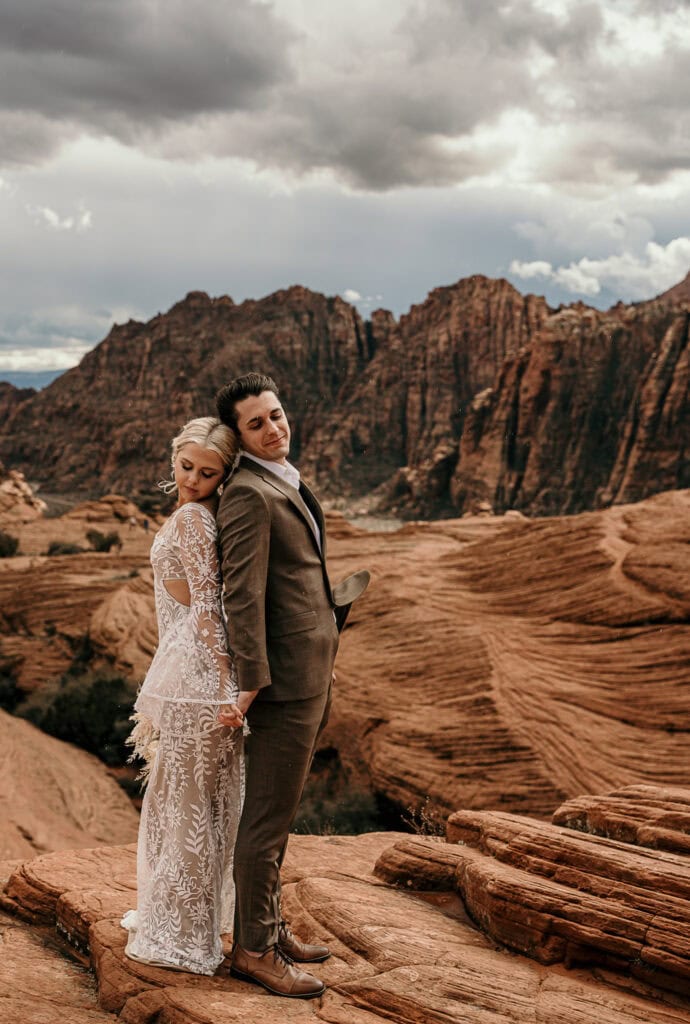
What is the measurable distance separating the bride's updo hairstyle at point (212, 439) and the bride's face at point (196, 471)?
18 mm

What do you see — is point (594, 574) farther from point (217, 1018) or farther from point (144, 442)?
point (144, 442)

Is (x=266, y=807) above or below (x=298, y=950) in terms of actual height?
above

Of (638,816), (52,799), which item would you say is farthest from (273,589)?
(52,799)

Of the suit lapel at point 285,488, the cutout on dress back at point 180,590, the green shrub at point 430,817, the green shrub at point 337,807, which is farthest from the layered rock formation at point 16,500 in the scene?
the suit lapel at point 285,488

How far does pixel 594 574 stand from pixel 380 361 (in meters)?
113

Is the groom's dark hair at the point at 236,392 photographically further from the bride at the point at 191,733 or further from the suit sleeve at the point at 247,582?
the suit sleeve at the point at 247,582

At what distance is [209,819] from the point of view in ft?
12.4

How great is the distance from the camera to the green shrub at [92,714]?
13.8 m

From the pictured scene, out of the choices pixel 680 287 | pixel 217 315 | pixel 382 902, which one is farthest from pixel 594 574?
pixel 217 315

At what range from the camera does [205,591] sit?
362cm

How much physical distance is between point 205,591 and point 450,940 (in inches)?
78.0

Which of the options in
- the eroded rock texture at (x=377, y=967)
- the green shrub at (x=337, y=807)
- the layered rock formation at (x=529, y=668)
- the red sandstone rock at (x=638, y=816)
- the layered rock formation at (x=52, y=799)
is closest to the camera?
the eroded rock texture at (x=377, y=967)

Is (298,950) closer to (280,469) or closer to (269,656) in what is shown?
(269,656)

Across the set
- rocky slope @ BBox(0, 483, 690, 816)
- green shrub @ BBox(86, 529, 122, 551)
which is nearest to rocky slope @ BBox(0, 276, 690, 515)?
green shrub @ BBox(86, 529, 122, 551)
